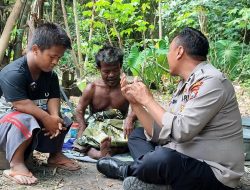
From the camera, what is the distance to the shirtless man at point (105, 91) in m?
3.82

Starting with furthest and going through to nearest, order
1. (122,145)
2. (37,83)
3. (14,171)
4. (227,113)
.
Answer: (122,145) → (37,83) → (14,171) → (227,113)

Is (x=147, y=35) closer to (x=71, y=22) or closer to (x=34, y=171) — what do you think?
(x=71, y=22)

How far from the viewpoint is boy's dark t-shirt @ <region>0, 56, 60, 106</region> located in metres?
2.85

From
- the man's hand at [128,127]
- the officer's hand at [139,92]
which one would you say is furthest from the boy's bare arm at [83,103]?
the officer's hand at [139,92]

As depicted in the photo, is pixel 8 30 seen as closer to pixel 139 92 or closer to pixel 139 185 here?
pixel 139 92

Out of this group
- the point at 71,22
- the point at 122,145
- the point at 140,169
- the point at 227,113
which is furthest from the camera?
the point at 71,22

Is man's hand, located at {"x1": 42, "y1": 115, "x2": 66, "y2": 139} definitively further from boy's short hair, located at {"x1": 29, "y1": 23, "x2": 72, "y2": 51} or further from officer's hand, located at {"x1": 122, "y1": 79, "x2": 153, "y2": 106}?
officer's hand, located at {"x1": 122, "y1": 79, "x2": 153, "y2": 106}

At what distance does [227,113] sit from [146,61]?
219 inches

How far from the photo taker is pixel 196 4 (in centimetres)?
789

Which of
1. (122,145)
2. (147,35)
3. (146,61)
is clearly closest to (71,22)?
(147,35)

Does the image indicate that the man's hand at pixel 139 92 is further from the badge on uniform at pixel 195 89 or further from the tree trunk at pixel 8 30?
the tree trunk at pixel 8 30

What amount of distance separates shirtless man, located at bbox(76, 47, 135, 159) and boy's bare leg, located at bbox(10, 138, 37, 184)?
89 cm

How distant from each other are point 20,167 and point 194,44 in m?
1.53

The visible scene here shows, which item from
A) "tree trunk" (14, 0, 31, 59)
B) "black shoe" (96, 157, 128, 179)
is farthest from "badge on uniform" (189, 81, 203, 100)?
"tree trunk" (14, 0, 31, 59)
